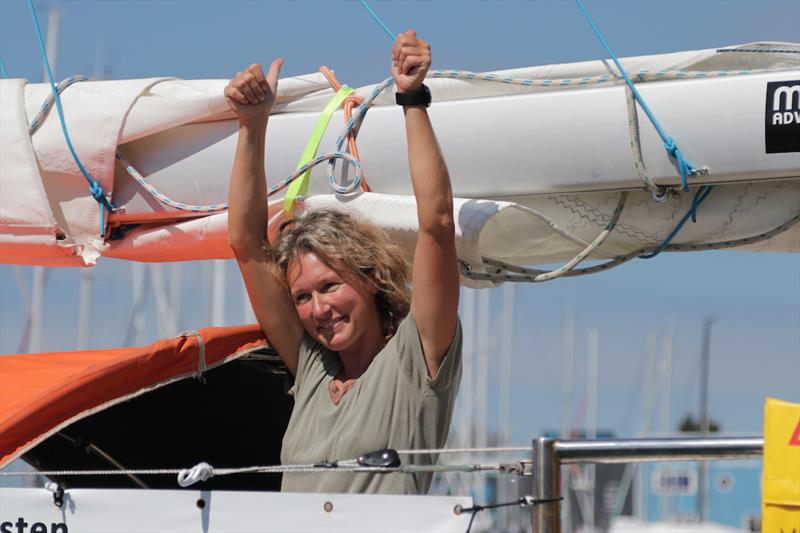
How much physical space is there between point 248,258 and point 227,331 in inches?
7.7

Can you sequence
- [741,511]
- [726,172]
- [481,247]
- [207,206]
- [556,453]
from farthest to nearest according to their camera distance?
[741,511] → [207,206] → [481,247] → [726,172] → [556,453]

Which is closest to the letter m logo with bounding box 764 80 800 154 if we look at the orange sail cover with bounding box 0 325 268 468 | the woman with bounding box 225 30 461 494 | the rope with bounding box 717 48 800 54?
the rope with bounding box 717 48 800 54

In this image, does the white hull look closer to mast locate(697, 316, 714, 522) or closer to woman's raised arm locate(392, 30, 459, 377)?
woman's raised arm locate(392, 30, 459, 377)

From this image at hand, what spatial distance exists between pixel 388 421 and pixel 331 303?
1.11 feet

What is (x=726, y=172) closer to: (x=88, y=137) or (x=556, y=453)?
(x=556, y=453)

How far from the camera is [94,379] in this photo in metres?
2.99

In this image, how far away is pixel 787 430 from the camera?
207 centimetres

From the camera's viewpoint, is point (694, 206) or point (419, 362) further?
point (694, 206)

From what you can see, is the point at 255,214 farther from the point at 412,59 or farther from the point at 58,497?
the point at 58,497

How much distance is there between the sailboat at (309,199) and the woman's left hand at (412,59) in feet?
1.44

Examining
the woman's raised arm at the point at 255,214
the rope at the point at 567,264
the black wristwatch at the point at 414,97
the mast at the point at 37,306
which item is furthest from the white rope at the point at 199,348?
the mast at the point at 37,306

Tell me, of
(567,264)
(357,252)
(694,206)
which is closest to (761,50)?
(694,206)

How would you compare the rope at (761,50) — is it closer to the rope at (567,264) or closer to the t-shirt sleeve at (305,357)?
the rope at (567,264)

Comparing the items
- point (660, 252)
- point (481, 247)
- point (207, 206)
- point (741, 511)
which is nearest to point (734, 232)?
point (660, 252)
